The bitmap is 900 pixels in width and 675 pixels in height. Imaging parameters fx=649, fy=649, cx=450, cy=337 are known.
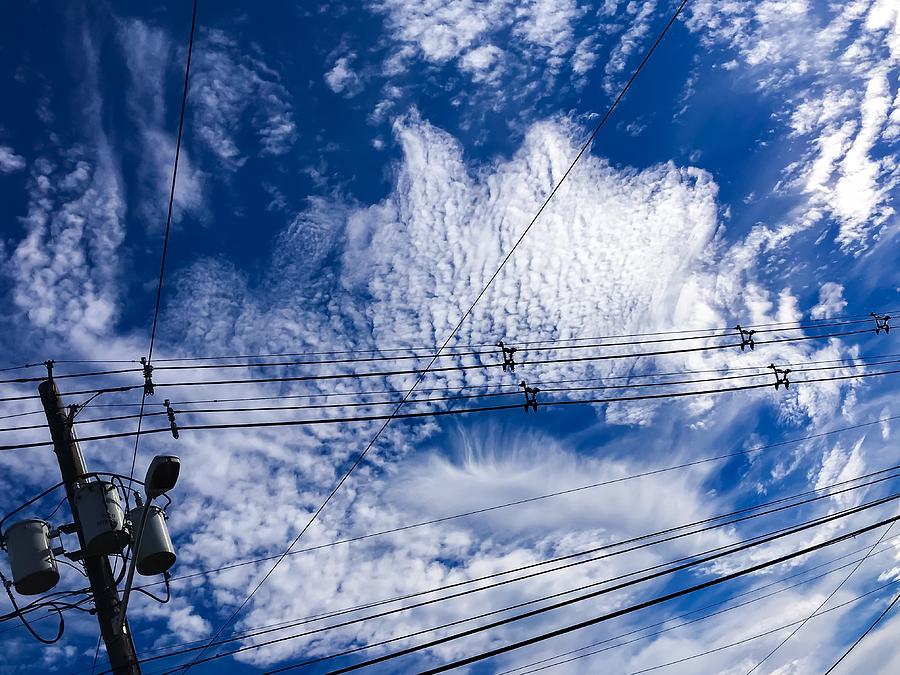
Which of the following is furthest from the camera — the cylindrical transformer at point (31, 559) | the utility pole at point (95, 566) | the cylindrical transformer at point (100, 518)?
the cylindrical transformer at point (100, 518)

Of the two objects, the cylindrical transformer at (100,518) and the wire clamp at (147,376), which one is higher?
the wire clamp at (147,376)

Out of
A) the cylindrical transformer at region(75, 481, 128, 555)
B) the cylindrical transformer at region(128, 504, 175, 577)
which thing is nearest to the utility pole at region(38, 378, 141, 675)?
the cylindrical transformer at region(75, 481, 128, 555)

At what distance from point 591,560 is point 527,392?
10.1 ft

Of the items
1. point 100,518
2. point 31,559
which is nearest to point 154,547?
point 100,518

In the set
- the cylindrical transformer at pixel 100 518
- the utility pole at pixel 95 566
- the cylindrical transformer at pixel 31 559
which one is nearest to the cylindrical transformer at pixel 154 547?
the cylindrical transformer at pixel 100 518

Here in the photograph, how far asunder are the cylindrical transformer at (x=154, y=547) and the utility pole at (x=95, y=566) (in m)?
0.53

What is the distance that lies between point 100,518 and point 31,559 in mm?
887

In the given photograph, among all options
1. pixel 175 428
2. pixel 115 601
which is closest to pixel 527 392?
pixel 175 428

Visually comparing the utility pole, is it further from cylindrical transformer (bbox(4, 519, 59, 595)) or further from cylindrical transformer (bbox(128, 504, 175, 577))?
cylindrical transformer (bbox(128, 504, 175, 577))

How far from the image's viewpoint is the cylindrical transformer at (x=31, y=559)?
8062 mm

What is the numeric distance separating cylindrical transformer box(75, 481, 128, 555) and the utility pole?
4.4 inches

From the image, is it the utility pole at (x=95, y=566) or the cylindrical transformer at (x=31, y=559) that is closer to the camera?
the utility pole at (x=95, y=566)

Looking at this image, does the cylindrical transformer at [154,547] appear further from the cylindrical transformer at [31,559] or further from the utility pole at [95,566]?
the cylindrical transformer at [31,559]

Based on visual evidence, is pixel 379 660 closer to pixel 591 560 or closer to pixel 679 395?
pixel 591 560
